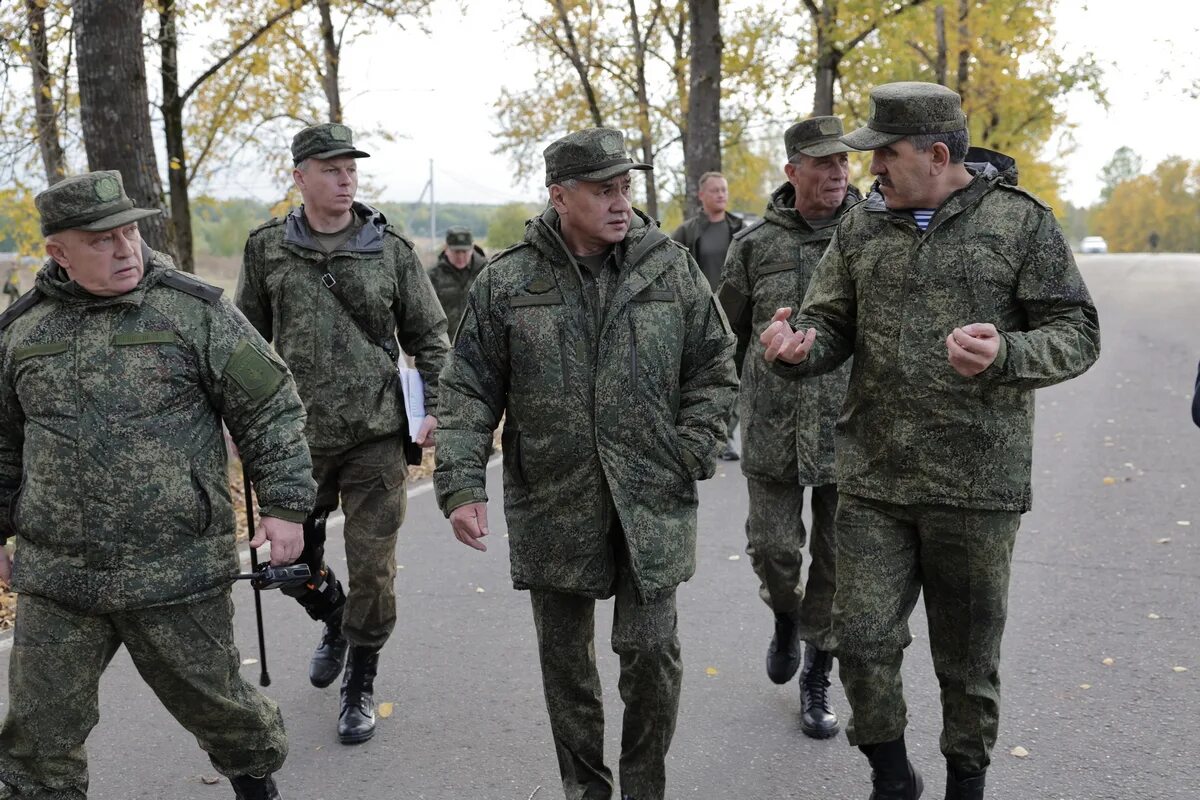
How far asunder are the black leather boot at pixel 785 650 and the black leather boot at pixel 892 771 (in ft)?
4.04

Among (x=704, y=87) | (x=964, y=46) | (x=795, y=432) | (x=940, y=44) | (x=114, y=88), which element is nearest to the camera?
(x=795, y=432)

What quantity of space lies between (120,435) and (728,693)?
2.77 m

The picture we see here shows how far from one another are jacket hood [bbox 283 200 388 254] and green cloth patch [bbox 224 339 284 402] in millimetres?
1403

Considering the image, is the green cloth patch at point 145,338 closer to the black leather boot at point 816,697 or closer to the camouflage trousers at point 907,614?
the camouflage trousers at point 907,614

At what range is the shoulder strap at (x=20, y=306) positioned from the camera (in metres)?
3.28

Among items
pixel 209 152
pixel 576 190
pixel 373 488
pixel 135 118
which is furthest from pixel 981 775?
pixel 209 152

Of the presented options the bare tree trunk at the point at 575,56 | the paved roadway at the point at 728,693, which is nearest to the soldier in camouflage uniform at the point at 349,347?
the paved roadway at the point at 728,693

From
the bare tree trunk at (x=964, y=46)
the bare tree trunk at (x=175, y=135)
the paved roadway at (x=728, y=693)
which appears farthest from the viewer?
the bare tree trunk at (x=964, y=46)

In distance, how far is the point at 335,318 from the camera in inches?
185

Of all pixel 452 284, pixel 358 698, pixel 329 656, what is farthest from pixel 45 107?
pixel 358 698

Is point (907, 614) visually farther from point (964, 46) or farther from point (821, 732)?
point (964, 46)

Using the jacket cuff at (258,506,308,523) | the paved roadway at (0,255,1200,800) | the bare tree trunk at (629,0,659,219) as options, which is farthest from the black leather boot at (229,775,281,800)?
the bare tree trunk at (629,0,659,219)

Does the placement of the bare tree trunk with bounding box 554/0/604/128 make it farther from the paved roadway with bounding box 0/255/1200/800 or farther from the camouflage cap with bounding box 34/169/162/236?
the camouflage cap with bounding box 34/169/162/236

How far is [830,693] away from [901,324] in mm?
2035
